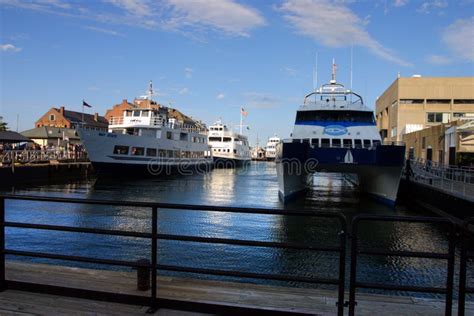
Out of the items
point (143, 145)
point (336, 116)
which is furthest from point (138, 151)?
point (336, 116)

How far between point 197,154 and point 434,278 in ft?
164

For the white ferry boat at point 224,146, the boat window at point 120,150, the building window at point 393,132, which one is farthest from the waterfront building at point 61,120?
the building window at point 393,132

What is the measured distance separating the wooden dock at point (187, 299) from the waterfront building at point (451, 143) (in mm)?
27192

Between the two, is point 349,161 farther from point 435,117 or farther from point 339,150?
point 435,117

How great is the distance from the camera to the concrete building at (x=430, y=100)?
58.0 meters

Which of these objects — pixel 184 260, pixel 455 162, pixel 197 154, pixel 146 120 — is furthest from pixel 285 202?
pixel 197 154

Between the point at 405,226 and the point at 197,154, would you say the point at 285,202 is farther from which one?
the point at 197,154

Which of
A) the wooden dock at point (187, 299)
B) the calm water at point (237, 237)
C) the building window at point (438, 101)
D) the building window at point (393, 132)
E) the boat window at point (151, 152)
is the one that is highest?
the building window at point (438, 101)

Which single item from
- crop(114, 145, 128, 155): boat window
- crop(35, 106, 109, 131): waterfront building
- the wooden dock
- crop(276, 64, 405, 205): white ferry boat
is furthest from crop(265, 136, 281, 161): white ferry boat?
the wooden dock

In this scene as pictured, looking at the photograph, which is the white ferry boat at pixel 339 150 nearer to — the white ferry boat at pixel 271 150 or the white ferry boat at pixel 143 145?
the white ferry boat at pixel 143 145

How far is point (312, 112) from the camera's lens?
22734mm

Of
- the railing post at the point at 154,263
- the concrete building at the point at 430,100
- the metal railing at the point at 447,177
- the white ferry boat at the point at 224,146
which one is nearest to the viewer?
the railing post at the point at 154,263

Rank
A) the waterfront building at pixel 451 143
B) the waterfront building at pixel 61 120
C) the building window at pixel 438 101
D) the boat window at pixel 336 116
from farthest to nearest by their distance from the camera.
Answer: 1. the waterfront building at pixel 61 120
2. the building window at pixel 438 101
3. the waterfront building at pixel 451 143
4. the boat window at pixel 336 116

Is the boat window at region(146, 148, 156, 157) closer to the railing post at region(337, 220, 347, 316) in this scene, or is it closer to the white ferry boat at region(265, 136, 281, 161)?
the railing post at region(337, 220, 347, 316)
